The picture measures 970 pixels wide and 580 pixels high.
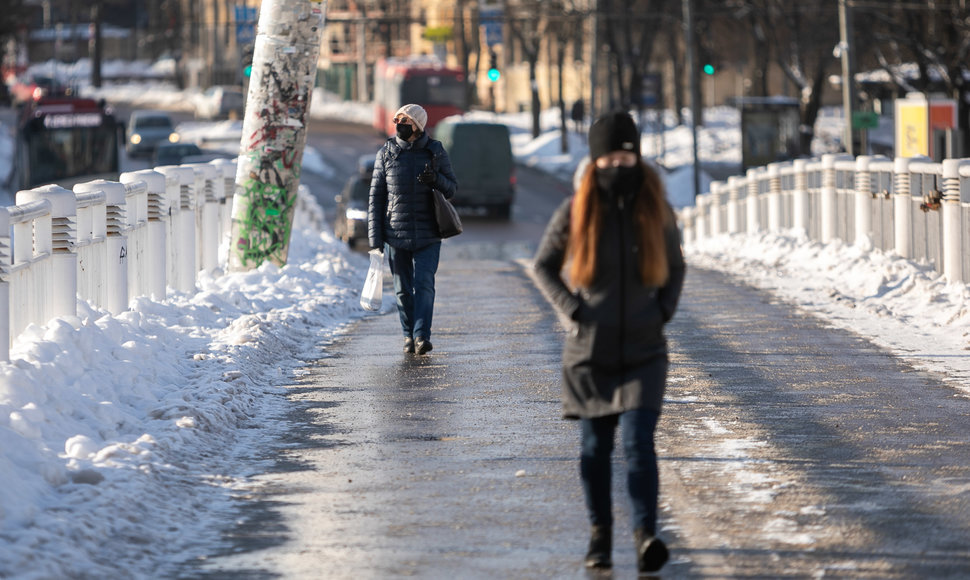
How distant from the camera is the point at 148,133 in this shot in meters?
64.0

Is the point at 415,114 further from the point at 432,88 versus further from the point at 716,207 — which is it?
the point at 432,88

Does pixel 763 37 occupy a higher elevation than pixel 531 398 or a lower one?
higher

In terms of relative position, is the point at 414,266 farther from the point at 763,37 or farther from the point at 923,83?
the point at 763,37

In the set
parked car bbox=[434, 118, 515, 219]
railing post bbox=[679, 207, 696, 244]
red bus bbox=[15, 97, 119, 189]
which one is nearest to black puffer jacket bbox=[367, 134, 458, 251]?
railing post bbox=[679, 207, 696, 244]

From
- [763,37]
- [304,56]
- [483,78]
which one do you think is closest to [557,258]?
[304,56]

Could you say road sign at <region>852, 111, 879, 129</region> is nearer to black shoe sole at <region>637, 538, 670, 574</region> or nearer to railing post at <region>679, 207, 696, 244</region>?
railing post at <region>679, 207, 696, 244</region>

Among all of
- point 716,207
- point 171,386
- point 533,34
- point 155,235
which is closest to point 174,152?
point 716,207

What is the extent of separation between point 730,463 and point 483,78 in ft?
290

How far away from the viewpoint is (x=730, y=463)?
311 inches

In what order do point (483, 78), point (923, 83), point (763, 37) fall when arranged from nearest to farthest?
point (923, 83), point (763, 37), point (483, 78)

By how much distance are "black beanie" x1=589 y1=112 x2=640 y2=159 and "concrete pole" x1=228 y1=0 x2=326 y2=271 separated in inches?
407

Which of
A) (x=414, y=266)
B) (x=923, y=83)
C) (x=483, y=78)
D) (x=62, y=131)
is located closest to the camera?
(x=414, y=266)

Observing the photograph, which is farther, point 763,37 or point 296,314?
point 763,37

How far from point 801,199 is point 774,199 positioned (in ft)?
7.34
